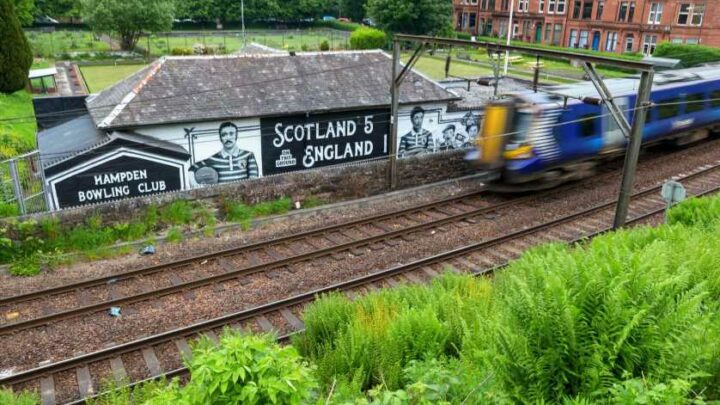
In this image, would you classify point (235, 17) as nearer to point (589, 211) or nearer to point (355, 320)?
point (589, 211)

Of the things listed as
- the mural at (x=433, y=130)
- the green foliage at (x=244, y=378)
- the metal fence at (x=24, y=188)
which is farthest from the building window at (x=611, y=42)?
the green foliage at (x=244, y=378)

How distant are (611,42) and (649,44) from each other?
419cm

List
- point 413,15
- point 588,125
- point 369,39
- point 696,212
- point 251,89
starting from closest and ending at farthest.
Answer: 1. point 696,212
2. point 588,125
3. point 251,89
4. point 369,39
5. point 413,15

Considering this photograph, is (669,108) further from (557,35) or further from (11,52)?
(557,35)

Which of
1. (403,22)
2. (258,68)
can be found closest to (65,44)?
(403,22)

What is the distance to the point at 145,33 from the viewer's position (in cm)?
5984

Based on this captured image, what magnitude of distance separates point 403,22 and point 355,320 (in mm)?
53586

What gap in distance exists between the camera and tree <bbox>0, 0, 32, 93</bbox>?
2756cm

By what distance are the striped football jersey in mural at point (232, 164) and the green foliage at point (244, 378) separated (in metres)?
14.2

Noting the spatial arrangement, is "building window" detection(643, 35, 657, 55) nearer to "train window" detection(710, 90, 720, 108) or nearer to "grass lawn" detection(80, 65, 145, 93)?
"train window" detection(710, 90, 720, 108)

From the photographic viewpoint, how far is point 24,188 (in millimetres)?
15484

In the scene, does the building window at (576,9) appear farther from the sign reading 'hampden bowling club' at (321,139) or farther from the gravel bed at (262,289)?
the gravel bed at (262,289)

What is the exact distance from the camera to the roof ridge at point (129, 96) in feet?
53.9

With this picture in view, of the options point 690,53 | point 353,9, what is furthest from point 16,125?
point 353,9
